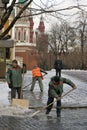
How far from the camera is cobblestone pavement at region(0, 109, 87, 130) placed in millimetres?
13961

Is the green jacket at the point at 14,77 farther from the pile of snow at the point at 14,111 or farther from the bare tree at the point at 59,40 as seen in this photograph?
the bare tree at the point at 59,40

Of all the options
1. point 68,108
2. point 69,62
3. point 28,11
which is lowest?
point 69,62

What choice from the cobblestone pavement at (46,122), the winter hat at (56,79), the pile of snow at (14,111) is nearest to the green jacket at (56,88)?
the winter hat at (56,79)

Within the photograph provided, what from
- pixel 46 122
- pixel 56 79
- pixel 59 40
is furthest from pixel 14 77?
pixel 59 40

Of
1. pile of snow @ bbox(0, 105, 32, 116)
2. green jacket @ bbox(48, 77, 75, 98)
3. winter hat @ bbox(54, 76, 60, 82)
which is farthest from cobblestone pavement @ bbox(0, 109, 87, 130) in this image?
winter hat @ bbox(54, 76, 60, 82)

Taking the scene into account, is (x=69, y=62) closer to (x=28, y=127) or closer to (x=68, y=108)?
(x=68, y=108)

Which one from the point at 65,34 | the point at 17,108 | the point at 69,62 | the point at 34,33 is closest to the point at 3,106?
the point at 17,108

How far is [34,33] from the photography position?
122062mm

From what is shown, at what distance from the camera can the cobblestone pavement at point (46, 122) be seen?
45.8ft

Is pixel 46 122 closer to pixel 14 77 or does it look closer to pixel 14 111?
pixel 14 111

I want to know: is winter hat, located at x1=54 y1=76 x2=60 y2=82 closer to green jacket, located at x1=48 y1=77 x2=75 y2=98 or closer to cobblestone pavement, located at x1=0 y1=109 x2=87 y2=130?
green jacket, located at x1=48 y1=77 x2=75 y2=98

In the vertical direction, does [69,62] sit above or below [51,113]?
below

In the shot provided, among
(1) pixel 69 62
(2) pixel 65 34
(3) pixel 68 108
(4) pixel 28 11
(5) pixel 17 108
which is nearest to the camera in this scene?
(4) pixel 28 11

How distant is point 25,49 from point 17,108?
83.0 m
